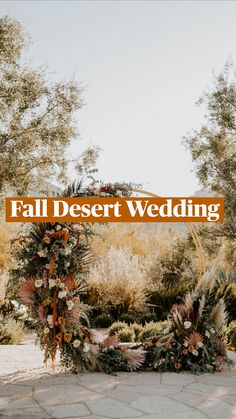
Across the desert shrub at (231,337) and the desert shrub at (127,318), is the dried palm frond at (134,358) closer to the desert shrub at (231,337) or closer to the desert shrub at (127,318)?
the desert shrub at (231,337)

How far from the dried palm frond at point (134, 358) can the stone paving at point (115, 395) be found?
0.52 feet

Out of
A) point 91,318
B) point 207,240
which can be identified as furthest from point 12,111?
point 207,240

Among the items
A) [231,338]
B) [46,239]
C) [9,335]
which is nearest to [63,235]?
[46,239]

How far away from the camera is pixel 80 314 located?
564cm

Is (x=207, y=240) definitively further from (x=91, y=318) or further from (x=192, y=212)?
(x=192, y=212)

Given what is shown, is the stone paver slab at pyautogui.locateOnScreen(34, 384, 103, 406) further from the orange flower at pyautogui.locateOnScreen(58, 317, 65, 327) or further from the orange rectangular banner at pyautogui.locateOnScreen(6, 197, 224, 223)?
the orange rectangular banner at pyautogui.locateOnScreen(6, 197, 224, 223)

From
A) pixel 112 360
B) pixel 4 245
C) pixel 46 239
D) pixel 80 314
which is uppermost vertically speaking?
pixel 4 245

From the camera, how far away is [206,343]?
235 inches

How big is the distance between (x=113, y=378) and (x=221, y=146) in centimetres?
954

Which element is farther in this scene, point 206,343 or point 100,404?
point 206,343

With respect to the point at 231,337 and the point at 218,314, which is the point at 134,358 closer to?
the point at 218,314

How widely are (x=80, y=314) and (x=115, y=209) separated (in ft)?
4.98

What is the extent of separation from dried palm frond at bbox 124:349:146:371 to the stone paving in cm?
16

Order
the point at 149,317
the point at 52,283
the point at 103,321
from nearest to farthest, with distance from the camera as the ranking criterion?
the point at 52,283 → the point at 103,321 → the point at 149,317
